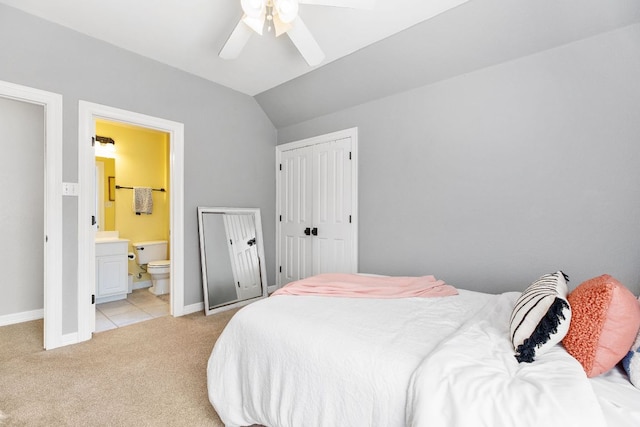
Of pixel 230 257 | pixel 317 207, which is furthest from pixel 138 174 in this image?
pixel 317 207

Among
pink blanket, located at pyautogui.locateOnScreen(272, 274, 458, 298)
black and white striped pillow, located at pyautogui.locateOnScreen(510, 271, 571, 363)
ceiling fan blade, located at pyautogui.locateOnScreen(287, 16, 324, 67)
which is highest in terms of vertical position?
ceiling fan blade, located at pyautogui.locateOnScreen(287, 16, 324, 67)

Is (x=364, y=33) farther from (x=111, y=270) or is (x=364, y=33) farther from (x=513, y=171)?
(x=111, y=270)

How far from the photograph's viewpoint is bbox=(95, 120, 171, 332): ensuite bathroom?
3805 mm

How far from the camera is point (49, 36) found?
2.49 m

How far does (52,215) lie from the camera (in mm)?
2490

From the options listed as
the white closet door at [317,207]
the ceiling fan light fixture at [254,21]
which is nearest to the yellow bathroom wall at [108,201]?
the white closet door at [317,207]

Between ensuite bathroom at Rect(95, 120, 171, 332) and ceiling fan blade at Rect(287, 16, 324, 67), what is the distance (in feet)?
8.80

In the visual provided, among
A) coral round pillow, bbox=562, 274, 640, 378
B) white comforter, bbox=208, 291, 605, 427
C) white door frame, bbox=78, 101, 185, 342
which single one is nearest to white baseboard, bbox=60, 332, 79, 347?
white door frame, bbox=78, 101, 185, 342

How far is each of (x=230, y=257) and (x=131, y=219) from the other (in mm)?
1913

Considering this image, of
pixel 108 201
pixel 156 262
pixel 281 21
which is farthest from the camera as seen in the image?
pixel 108 201

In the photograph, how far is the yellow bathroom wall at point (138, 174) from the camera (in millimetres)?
4355

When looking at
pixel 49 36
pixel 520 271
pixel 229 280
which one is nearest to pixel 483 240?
pixel 520 271

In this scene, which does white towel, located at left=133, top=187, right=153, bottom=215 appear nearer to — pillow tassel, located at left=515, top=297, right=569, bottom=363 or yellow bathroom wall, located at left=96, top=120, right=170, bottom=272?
yellow bathroom wall, located at left=96, top=120, right=170, bottom=272

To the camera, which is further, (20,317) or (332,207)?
(332,207)
